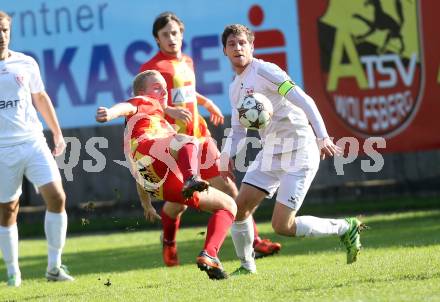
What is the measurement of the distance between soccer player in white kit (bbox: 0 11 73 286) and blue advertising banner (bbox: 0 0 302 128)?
7015mm

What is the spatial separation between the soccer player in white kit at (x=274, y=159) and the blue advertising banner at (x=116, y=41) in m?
7.33

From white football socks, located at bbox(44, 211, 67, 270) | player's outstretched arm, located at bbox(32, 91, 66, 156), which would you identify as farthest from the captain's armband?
white football socks, located at bbox(44, 211, 67, 270)

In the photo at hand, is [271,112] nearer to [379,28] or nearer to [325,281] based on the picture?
[325,281]

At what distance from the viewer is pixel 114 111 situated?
8.10m

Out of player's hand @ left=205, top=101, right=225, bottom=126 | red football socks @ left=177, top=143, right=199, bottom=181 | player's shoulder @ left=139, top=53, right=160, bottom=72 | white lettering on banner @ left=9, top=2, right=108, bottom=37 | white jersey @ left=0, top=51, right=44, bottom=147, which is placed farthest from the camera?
white lettering on banner @ left=9, top=2, right=108, bottom=37

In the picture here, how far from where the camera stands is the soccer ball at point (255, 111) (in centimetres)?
904

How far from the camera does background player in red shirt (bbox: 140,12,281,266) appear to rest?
436 inches

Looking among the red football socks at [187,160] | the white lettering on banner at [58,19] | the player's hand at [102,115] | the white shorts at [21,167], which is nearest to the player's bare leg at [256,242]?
the white shorts at [21,167]

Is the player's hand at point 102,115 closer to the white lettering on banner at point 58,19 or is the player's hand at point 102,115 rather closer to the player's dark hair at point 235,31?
the player's dark hair at point 235,31

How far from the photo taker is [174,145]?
27.6ft

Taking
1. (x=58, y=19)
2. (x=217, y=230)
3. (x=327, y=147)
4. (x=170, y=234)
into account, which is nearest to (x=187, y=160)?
(x=217, y=230)

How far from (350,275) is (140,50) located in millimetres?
9154

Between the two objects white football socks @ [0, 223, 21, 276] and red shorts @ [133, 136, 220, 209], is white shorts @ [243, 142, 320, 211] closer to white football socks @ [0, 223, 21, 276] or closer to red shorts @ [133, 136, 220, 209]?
red shorts @ [133, 136, 220, 209]

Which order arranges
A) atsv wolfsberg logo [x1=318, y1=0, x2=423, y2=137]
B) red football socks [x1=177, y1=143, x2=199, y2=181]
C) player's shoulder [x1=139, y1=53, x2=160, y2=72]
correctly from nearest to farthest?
red football socks [x1=177, y1=143, x2=199, y2=181], player's shoulder [x1=139, y1=53, x2=160, y2=72], atsv wolfsberg logo [x1=318, y1=0, x2=423, y2=137]
